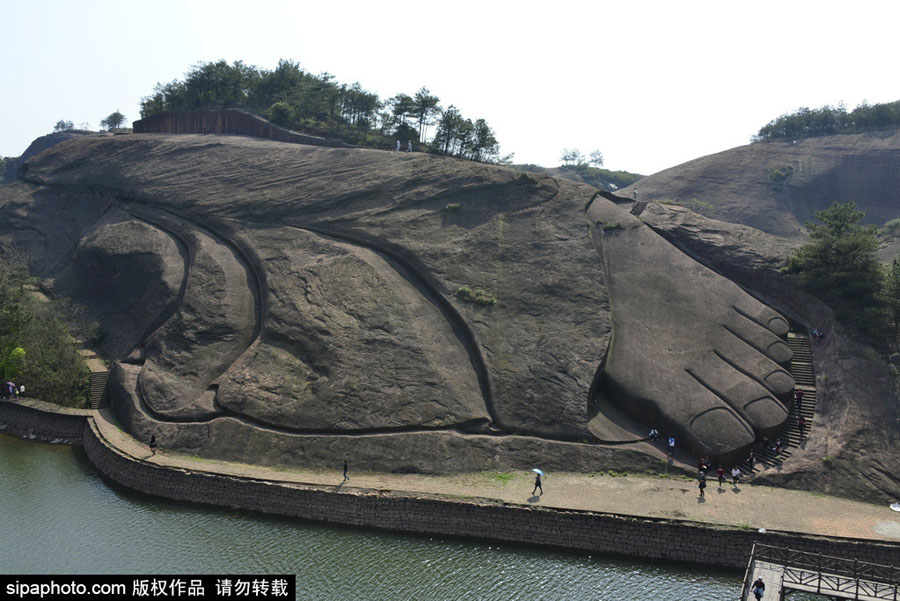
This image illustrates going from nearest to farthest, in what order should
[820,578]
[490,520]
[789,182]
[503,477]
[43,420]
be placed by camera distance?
[820,578]
[490,520]
[503,477]
[43,420]
[789,182]

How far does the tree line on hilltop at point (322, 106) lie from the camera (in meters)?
53.5

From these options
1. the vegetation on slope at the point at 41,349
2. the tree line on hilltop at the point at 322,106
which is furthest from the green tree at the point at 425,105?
the vegetation on slope at the point at 41,349

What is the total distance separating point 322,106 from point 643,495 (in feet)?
162

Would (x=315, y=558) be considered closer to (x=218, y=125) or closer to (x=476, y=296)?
(x=476, y=296)

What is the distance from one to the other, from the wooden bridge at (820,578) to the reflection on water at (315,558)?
4.78ft

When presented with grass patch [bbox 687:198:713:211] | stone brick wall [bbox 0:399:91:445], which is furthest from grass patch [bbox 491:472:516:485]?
grass patch [bbox 687:198:713:211]

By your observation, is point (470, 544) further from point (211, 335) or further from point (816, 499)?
point (211, 335)

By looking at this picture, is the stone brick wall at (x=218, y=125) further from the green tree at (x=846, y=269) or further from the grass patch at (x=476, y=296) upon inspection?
the green tree at (x=846, y=269)

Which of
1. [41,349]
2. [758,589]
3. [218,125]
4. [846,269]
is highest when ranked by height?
[218,125]

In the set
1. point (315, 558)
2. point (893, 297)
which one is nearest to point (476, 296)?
point (315, 558)

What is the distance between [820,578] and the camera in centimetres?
1894

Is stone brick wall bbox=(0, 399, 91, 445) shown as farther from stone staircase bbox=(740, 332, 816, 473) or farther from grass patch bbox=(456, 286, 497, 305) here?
stone staircase bbox=(740, 332, 816, 473)

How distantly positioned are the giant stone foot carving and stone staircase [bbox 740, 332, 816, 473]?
829 millimetres

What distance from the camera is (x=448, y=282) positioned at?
3481cm
